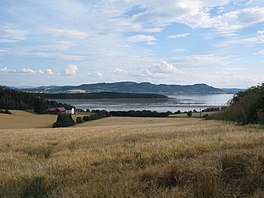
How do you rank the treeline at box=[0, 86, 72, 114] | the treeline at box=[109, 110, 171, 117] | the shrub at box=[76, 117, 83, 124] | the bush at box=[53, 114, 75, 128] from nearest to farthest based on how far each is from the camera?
1. the bush at box=[53, 114, 75, 128]
2. the shrub at box=[76, 117, 83, 124]
3. the treeline at box=[109, 110, 171, 117]
4. the treeline at box=[0, 86, 72, 114]

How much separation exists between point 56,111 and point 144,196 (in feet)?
387

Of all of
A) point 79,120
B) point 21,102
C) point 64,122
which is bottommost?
point 79,120

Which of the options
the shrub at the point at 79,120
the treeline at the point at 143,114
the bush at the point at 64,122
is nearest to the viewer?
the bush at the point at 64,122

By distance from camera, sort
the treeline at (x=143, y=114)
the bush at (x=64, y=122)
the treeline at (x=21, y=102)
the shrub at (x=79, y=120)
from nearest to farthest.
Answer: the bush at (x=64, y=122) → the shrub at (x=79, y=120) → the treeline at (x=143, y=114) → the treeline at (x=21, y=102)

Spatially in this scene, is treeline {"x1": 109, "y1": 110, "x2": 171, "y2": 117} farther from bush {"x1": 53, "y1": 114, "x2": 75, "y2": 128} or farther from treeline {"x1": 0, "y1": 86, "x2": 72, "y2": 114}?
bush {"x1": 53, "y1": 114, "x2": 75, "y2": 128}

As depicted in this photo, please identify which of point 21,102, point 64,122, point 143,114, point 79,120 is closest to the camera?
point 64,122

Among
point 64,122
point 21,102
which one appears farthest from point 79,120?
point 21,102

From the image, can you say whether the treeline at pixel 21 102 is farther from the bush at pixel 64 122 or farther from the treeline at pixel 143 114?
the bush at pixel 64 122

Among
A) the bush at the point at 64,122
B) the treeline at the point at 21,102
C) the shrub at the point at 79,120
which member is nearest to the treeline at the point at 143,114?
the shrub at the point at 79,120

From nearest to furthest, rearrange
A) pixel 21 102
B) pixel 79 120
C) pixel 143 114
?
1. pixel 79 120
2. pixel 143 114
3. pixel 21 102

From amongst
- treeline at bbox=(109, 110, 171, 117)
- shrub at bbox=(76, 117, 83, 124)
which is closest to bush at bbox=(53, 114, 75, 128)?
shrub at bbox=(76, 117, 83, 124)

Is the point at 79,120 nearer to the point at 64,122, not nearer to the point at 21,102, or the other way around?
the point at 64,122

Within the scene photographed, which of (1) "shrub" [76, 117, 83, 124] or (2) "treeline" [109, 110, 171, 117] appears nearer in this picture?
(1) "shrub" [76, 117, 83, 124]

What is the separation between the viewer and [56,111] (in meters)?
121
